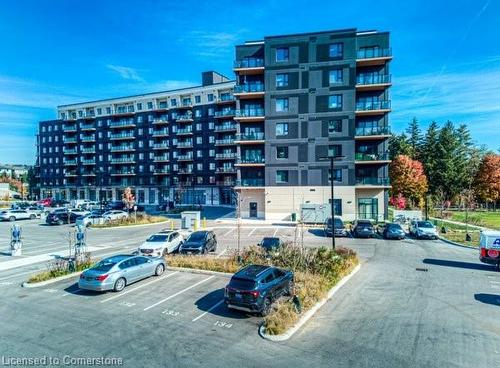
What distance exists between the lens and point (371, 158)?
1640 inches

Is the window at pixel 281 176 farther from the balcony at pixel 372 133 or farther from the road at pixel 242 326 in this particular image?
the road at pixel 242 326

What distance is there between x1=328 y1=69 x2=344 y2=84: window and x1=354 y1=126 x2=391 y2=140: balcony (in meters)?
7.04

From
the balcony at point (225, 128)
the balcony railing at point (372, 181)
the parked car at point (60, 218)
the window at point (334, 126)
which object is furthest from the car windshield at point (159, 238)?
the balcony at point (225, 128)

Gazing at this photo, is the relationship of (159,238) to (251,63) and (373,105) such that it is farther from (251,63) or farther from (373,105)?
(373,105)

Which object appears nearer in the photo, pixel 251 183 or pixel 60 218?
pixel 60 218

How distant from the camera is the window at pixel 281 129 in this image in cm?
4341

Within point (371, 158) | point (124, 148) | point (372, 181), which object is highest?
point (124, 148)

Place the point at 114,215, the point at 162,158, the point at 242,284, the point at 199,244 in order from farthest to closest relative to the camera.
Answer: the point at 162,158 → the point at 114,215 → the point at 199,244 → the point at 242,284

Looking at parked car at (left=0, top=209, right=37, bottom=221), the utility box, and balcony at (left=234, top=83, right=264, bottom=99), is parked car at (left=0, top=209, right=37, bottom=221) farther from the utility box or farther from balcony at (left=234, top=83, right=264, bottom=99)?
balcony at (left=234, top=83, right=264, bottom=99)

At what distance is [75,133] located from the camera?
88.6m

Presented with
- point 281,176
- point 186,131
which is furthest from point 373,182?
point 186,131

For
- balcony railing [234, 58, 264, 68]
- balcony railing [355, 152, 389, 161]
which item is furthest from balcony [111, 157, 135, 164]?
balcony railing [355, 152, 389, 161]

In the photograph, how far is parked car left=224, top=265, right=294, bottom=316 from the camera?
456 inches

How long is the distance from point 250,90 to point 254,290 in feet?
122
